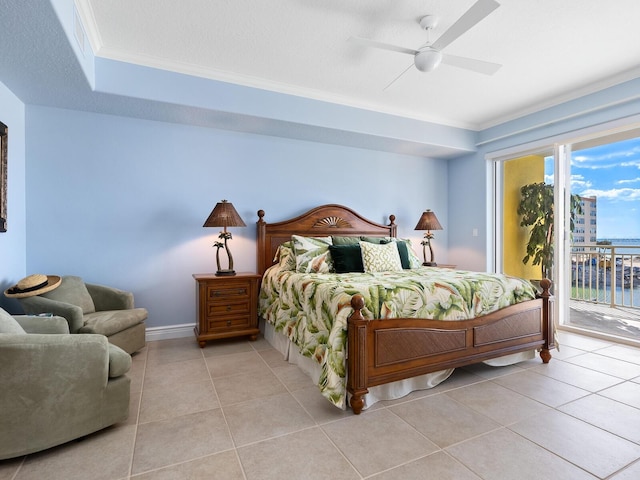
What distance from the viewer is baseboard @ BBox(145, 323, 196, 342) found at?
3.56m

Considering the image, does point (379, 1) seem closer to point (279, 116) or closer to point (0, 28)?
point (279, 116)

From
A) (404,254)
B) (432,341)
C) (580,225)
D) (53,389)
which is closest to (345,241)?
(404,254)

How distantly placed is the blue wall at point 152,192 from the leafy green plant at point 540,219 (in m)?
2.56

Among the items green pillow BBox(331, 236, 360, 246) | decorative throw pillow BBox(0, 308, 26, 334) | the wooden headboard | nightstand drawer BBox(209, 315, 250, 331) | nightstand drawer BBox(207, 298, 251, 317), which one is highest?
the wooden headboard

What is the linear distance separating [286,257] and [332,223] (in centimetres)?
92

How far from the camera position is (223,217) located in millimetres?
3420

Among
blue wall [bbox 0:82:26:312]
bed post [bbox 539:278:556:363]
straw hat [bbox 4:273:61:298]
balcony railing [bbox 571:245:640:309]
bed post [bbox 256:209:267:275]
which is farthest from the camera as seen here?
balcony railing [bbox 571:245:640:309]

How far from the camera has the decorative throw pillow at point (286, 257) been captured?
3.59 meters

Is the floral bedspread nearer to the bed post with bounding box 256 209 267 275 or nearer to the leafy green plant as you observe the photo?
the bed post with bounding box 256 209 267 275

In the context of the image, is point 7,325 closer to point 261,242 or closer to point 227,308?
point 227,308

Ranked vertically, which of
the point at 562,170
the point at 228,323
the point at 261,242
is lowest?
the point at 228,323

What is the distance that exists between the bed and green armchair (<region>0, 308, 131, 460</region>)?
1.23 m

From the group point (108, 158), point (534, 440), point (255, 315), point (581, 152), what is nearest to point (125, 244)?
point (108, 158)

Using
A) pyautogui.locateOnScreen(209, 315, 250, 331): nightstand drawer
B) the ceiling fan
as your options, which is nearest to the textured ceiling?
the ceiling fan
